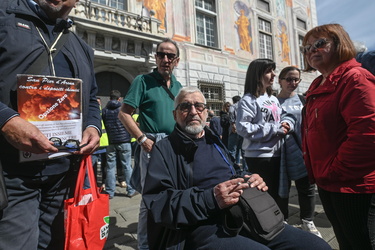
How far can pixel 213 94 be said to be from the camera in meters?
11.4

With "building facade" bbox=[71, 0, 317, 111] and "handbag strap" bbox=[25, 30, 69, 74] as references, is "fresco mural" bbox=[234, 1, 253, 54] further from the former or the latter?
"handbag strap" bbox=[25, 30, 69, 74]

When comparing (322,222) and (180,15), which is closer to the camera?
(322,222)

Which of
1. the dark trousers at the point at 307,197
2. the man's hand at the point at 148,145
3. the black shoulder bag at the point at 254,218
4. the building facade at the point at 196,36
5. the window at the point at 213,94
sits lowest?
the dark trousers at the point at 307,197

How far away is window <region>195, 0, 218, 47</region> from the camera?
36.7ft

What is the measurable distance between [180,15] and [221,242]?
1039cm

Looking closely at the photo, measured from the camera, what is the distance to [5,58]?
1.16 m

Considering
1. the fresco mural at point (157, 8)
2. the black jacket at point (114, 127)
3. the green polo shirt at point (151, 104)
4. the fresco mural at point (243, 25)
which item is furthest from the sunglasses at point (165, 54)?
the fresco mural at point (243, 25)

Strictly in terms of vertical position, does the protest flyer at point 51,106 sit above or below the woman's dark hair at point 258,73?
below

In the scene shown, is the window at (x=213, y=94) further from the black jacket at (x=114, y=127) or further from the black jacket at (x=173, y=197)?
the black jacket at (x=173, y=197)

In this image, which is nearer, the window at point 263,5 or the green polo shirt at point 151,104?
the green polo shirt at point 151,104

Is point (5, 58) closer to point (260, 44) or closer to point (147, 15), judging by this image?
point (147, 15)

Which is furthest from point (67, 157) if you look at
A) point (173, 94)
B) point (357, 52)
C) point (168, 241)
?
point (357, 52)

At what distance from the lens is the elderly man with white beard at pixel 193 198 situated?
4.60 ft

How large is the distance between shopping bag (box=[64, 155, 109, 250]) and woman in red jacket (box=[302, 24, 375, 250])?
148 centimetres
